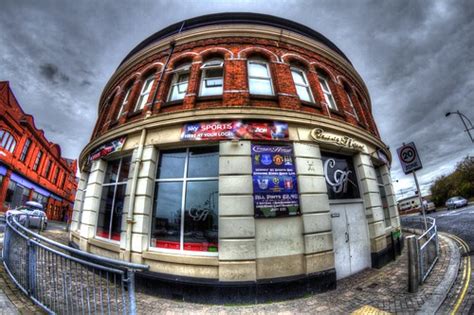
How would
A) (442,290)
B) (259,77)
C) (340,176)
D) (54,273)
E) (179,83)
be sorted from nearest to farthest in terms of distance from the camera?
(54,273), (442,290), (340,176), (259,77), (179,83)

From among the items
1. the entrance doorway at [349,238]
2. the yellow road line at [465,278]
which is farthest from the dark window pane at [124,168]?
the yellow road line at [465,278]

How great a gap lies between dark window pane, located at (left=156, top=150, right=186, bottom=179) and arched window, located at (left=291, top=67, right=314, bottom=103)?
514 cm

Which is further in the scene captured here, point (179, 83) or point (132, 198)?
point (179, 83)

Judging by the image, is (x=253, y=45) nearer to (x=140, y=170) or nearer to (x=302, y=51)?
(x=302, y=51)

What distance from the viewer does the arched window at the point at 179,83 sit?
25.8 ft

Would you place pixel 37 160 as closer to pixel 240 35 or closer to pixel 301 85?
pixel 240 35

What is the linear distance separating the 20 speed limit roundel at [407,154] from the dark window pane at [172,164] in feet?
25.7

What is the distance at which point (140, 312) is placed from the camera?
4480mm

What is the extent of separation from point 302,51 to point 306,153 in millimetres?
5250

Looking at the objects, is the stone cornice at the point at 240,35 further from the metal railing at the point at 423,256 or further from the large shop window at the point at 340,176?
the metal railing at the point at 423,256

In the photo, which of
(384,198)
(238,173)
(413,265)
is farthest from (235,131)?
(384,198)

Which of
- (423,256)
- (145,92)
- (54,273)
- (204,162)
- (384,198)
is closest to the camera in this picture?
(54,273)

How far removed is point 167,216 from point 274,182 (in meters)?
3.57

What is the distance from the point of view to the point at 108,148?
802 cm
